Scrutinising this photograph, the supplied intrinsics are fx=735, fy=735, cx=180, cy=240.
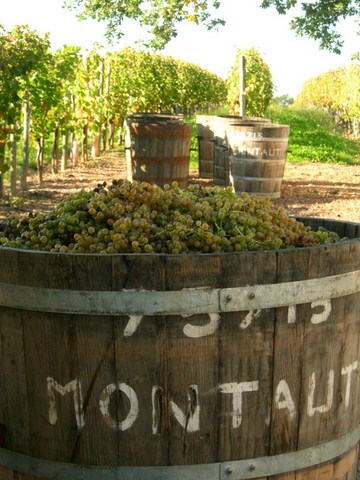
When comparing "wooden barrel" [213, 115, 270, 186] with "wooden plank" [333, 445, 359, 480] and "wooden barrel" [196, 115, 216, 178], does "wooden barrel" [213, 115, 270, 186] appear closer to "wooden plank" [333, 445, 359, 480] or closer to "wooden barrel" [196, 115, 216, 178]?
"wooden barrel" [196, 115, 216, 178]

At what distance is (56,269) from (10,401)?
563mm

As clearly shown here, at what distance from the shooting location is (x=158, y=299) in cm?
239

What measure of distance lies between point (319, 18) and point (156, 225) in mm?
19324

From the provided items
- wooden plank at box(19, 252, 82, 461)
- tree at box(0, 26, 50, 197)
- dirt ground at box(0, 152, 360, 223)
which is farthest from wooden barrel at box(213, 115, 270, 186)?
wooden plank at box(19, 252, 82, 461)

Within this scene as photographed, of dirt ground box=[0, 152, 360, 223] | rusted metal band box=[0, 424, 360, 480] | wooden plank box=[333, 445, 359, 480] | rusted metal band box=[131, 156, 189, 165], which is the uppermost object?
rusted metal band box=[131, 156, 189, 165]

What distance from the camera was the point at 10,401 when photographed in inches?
104

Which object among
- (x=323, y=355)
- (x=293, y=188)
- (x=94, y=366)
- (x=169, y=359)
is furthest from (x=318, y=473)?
(x=293, y=188)

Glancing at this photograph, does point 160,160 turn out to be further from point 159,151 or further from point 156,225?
point 156,225

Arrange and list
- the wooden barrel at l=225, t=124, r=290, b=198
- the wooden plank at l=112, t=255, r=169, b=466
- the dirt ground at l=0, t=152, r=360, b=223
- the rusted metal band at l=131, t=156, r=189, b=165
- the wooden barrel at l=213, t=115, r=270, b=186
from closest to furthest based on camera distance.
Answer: the wooden plank at l=112, t=255, r=169, b=466
the dirt ground at l=0, t=152, r=360, b=223
the rusted metal band at l=131, t=156, r=189, b=165
the wooden barrel at l=225, t=124, r=290, b=198
the wooden barrel at l=213, t=115, r=270, b=186

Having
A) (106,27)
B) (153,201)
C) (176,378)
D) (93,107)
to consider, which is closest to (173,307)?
(176,378)

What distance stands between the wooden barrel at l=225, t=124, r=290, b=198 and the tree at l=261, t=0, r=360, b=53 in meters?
8.97

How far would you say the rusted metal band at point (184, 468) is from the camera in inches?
99.7

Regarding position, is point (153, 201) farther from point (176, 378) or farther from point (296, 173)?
point (296, 173)

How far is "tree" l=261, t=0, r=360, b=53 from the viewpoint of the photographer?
2041 centimetres
